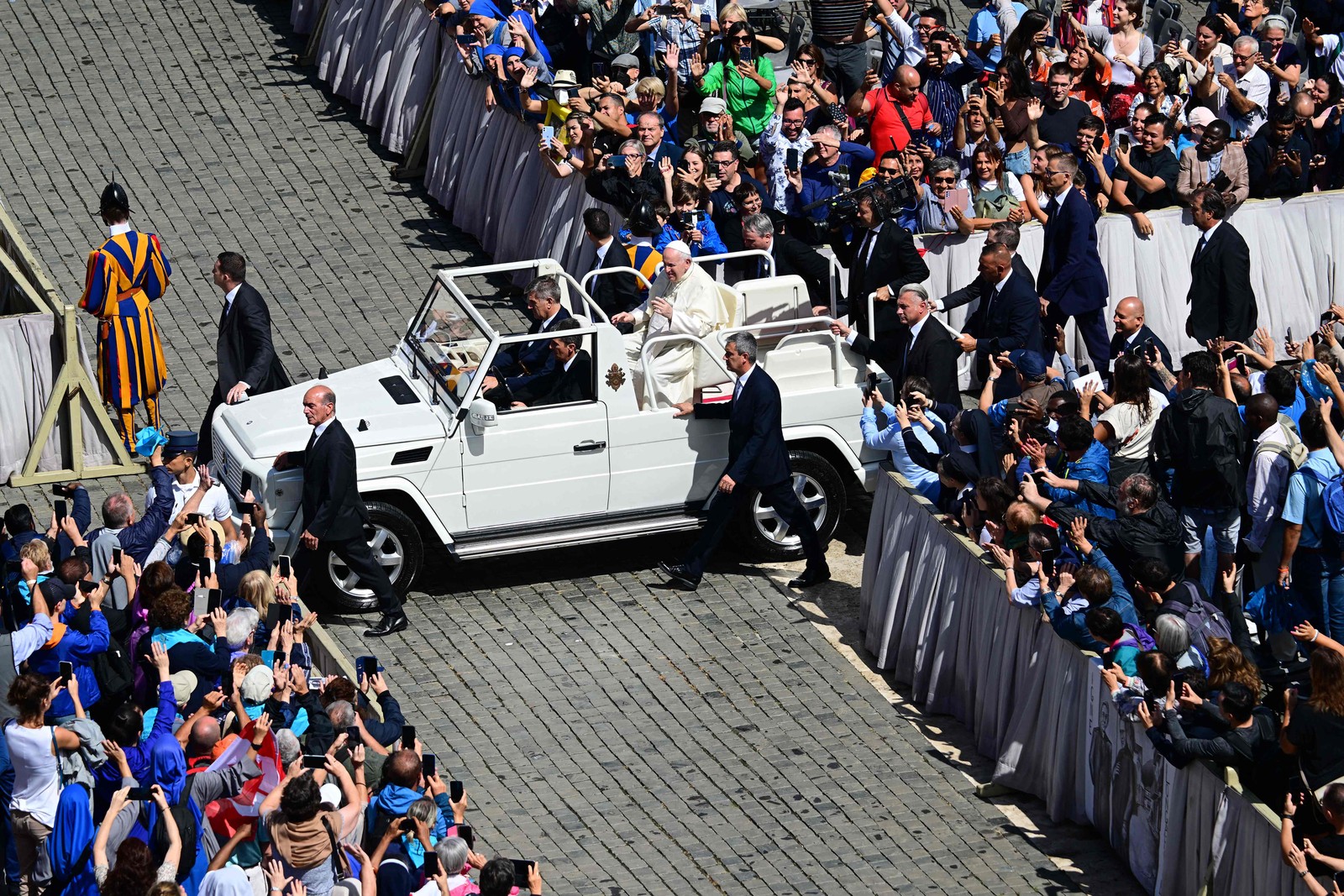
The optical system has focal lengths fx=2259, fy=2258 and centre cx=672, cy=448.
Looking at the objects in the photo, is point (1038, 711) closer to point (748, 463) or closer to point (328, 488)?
point (748, 463)

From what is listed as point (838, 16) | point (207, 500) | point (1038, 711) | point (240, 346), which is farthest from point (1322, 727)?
point (838, 16)

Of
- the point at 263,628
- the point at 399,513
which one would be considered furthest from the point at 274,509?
the point at 263,628

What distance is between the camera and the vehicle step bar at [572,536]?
15.4 m

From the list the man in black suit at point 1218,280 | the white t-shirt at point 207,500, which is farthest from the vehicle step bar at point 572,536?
the man in black suit at point 1218,280

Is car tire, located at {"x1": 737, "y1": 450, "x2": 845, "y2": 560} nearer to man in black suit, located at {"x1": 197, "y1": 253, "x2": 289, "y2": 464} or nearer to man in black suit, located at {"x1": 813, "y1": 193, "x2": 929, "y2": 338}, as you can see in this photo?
man in black suit, located at {"x1": 813, "y1": 193, "x2": 929, "y2": 338}

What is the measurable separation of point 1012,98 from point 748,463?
5526 millimetres

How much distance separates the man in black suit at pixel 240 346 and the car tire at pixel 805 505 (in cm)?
Result: 357

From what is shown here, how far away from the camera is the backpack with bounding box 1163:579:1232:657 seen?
40.8 feet

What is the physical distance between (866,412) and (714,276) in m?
2.53

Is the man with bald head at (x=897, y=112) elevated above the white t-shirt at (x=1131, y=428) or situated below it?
above

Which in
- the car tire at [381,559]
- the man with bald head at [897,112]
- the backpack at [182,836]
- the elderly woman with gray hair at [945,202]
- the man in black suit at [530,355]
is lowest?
the car tire at [381,559]

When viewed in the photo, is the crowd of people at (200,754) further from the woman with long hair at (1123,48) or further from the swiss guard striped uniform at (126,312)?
the woman with long hair at (1123,48)

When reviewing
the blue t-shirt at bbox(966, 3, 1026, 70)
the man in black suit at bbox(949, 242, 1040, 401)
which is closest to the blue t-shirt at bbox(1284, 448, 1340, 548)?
the man in black suit at bbox(949, 242, 1040, 401)

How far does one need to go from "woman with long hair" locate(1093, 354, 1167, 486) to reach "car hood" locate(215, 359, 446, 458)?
4416 millimetres
